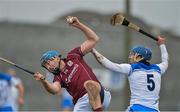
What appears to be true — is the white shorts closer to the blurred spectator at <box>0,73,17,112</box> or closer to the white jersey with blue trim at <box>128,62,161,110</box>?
the white jersey with blue trim at <box>128,62,161,110</box>

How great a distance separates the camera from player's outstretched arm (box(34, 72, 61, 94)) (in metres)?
13.2

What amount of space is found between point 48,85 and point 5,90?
536 centimetres

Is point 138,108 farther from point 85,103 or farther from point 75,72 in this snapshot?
point 75,72

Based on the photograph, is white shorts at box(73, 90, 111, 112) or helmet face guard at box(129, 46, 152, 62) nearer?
white shorts at box(73, 90, 111, 112)

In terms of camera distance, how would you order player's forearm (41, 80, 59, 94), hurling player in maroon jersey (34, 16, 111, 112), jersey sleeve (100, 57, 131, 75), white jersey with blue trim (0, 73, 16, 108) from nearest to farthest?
1. player's forearm (41, 80, 59, 94)
2. hurling player in maroon jersey (34, 16, 111, 112)
3. jersey sleeve (100, 57, 131, 75)
4. white jersey with blue trim (0, 73, 16, 108)

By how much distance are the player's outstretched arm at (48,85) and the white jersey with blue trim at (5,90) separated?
4946 mm

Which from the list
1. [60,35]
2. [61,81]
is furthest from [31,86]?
[61,81]

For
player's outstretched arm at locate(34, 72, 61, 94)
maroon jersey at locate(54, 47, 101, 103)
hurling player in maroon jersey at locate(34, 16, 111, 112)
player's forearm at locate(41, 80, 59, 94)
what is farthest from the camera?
maroon jersey at locate(54, 47, 101, 103)

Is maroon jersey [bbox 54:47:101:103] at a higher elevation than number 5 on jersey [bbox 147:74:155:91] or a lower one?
higher

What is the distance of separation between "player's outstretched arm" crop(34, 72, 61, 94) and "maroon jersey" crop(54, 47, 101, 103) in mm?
155

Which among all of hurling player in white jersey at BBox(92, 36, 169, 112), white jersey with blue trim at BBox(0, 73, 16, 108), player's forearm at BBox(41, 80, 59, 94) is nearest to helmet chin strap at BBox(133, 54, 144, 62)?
hurling player in white jersey at BBox(92, 36, 169, 112)

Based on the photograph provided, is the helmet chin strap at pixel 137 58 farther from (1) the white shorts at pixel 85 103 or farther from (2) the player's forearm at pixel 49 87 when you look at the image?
(2) the player's forearm at pixel 49 87

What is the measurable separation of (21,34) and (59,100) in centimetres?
347

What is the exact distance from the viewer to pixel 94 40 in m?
13.9
